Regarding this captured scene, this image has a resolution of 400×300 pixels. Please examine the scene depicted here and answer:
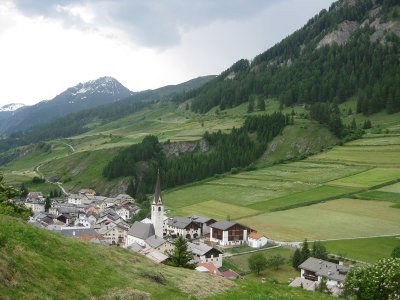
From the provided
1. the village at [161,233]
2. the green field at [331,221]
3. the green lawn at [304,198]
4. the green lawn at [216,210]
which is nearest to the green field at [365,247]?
the green field at [331,221]

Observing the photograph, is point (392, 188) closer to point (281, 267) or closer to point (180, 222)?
point (281, 267)

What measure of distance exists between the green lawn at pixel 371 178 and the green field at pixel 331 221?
1239 cm

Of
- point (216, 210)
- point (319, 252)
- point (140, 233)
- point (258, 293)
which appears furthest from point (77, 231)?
point (258, 293)

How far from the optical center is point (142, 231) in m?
115

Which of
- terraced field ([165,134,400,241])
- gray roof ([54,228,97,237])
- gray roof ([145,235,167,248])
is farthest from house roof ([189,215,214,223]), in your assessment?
gray roof ([54,228,97,237])

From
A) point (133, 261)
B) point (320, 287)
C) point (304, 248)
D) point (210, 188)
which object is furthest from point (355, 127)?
point (133, 261)

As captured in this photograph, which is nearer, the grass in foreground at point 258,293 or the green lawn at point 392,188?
the grass in foreground at point 258,293

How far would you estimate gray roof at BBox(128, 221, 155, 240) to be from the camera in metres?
113

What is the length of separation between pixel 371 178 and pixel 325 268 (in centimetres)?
6329

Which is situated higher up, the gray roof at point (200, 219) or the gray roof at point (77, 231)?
the gray roof at point (200, 219)

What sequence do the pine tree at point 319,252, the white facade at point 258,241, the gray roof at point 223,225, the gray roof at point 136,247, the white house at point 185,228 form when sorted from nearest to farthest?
the pine tree at point 319,252, the gray roof at point 136,247, the white facade at point 258,241, the gray roof at point 223,225, the white house at point 185,228

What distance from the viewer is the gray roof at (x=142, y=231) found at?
112750 millimetres

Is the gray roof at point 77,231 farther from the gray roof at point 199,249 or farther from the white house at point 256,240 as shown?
the white house at point 256,240

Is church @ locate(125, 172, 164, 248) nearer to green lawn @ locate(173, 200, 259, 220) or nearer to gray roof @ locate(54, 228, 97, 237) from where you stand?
gray roof @ locate(54, 228, 97, 237)
